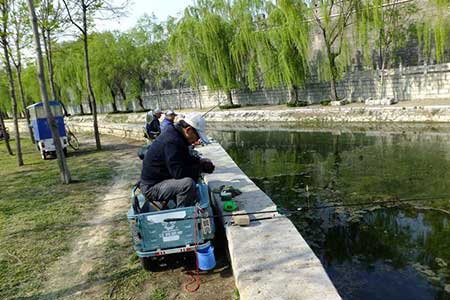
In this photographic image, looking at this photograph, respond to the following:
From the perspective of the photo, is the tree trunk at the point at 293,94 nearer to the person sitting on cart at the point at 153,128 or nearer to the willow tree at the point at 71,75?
the person sitting on cart at the point at 153,128

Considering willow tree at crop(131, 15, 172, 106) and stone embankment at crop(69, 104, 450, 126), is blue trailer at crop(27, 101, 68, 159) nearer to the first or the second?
stone embankment at crop(69, 104, 450, 126)

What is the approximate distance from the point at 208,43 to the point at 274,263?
21.7 meters

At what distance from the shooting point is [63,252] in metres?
4.38

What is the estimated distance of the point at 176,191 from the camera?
3568 millimetres

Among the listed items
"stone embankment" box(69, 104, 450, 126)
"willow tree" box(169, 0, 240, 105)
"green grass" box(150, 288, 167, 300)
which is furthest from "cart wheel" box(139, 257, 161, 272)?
"willow tree" box(169, 0, 240, 105)

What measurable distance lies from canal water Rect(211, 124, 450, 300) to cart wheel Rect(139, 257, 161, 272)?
1853mm

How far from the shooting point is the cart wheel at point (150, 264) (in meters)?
3.67

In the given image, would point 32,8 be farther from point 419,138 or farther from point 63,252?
point 419,138

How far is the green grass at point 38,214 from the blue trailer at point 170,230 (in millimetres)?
1176

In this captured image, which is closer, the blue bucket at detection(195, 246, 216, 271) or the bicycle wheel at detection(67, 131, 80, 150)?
the blue bucket at detection(195, 246, 216, 271)

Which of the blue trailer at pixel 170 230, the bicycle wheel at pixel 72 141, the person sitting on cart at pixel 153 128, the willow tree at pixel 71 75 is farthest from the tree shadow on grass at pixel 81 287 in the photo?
the willow tree at pixel 71 75

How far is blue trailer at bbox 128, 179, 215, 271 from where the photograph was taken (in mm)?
3436

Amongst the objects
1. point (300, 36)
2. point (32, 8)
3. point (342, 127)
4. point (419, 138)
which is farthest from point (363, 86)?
point (32, 8)

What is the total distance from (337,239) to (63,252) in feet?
11.7
